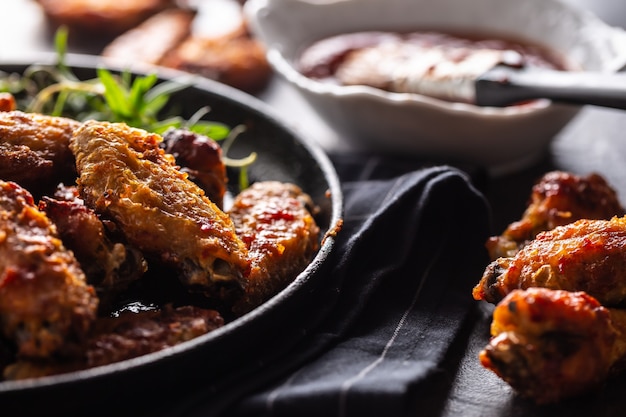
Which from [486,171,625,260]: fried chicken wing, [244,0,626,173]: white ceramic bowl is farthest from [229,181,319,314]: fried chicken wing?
[244,0,626,173]: white ceramic bowl

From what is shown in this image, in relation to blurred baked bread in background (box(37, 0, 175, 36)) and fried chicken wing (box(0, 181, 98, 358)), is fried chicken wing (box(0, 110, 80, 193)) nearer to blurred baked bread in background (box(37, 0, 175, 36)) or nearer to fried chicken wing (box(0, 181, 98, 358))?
fried chicken wing (box(0, 181, 98, 358))

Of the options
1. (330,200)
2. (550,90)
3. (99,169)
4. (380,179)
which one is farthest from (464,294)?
(99,169)

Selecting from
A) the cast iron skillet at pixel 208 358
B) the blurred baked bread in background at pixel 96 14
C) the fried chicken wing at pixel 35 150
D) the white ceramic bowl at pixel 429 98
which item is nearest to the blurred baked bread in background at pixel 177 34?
the blurred baked bread in background at pixel 96 14

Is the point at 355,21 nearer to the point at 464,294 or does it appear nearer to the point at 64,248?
the point at 464,294

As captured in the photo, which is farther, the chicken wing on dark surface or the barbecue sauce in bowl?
the barbecue sauce in bowl

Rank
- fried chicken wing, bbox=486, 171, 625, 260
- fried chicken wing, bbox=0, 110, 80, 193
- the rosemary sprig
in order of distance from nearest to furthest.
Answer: fried chicken wing, bbox=0, 110, 80, 193, fried chicken wing, bbox=486, 171, 625, 260, the rosemary sprig

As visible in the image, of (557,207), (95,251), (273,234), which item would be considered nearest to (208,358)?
(95,251)

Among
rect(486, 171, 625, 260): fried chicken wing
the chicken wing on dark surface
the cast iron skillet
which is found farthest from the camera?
rect(486, 171, 625, 260): fried chicken wing
